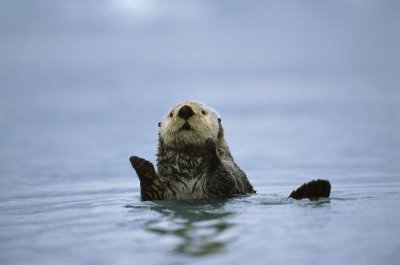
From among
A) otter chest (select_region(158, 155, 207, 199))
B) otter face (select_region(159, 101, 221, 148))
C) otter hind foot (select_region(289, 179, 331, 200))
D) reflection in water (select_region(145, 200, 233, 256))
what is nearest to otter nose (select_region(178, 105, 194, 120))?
otter face (select_region(159, 101, 221, 148))

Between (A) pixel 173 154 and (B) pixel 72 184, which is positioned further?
(B) pixel 72 184

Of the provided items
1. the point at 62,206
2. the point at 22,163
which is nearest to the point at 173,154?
the point at 62,206

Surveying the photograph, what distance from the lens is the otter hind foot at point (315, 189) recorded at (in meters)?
6.21

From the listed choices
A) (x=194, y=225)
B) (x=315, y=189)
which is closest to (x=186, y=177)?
(x=315, y=189)

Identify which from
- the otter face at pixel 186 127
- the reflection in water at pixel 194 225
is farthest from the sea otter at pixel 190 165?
the reflection in water at pixel 194 225

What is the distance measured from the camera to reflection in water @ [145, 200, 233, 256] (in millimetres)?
3703

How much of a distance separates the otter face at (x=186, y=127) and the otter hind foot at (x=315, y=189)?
3.77 feet

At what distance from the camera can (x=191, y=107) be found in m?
6.57

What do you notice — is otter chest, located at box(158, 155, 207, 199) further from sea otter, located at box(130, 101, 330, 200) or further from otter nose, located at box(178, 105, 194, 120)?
otter nose, located at box(178, 105, 194, 120)

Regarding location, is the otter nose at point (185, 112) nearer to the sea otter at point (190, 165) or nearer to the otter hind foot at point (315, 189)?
the sea otter at point (190, 165)

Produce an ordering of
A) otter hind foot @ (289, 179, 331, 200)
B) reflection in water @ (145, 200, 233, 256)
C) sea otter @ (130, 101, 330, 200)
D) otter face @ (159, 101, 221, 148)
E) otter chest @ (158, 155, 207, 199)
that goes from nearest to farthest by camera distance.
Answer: reflection in water @ (145, 200, 233, 256), otter hind foot @ (289, 179, 331, 200), sea otter @ (130, 101, 330, 200), otter face @ (159, 101, 221, 148), otter chest @ (158, 155, 207, 199)

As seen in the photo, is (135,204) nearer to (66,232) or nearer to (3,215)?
(3,215)

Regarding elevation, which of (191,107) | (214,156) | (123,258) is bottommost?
(123,258)

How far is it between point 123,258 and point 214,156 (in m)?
2.89
